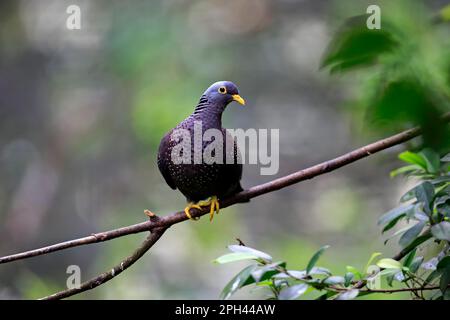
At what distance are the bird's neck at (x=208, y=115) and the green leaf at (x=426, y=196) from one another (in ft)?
4.11

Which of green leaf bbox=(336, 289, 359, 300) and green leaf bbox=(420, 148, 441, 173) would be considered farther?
green leaf bbox=(420, 148, 441, 173)

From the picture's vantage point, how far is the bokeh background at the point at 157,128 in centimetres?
771

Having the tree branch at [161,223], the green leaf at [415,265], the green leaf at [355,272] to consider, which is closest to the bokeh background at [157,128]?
the tree branch at [161,223]

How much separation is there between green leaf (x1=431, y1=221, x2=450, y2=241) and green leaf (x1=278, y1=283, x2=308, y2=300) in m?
0.38

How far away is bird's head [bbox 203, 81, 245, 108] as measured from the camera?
292 cm

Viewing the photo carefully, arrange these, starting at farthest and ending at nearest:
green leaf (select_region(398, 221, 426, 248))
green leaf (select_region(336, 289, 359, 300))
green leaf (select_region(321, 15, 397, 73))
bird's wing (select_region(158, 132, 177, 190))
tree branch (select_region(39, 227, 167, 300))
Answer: bird's wing (select_region(158, 132, 177, 190)) < tree branch (select_region(39, 227, 167, 300)) < green leaf (select_region(398, 221, 426, 248)) < green leaf (select_region(336, 289, 359, 300)) < green leaf (select_region(321, 15, 397, 73))

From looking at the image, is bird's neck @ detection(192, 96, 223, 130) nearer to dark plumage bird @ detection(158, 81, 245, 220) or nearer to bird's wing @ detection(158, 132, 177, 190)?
dark plumage bird @ detection(158, 81, 245, 220)

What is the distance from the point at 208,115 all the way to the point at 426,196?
135 cm

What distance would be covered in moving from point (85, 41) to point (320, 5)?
132 inches

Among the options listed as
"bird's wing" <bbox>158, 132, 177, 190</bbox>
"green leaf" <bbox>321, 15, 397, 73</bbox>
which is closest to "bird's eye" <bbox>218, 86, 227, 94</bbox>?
"bird's wing" <bbox>158, 132, 177, 190</bbox>

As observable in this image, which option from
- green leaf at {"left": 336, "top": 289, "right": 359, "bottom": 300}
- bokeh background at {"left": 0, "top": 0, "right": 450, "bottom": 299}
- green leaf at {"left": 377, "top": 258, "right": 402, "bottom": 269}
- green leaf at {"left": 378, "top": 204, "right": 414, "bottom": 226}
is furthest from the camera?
bokeh background at {"left": 0, "top": 0, "right": 450, "bottom": 299}

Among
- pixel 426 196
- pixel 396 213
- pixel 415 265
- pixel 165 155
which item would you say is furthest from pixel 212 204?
pixel 426 196
